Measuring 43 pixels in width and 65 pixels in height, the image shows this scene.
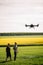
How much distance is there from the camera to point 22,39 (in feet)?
8.25

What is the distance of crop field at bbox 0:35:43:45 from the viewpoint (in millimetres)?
2486

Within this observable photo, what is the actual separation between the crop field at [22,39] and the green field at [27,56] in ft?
0.27

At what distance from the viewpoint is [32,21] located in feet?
8.29

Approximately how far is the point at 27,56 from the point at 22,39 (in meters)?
0.28

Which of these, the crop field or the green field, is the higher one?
the crop field

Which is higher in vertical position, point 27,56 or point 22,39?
point 22,39

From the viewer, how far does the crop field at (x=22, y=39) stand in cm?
249

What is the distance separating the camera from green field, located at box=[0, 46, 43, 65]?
245 centimetres

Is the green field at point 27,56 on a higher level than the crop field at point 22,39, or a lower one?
lower

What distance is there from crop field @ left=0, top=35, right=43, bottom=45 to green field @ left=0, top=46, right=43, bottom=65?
0.08 metres

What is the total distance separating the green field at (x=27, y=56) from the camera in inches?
96.5

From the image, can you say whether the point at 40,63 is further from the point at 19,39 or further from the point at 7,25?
the point at 7,25

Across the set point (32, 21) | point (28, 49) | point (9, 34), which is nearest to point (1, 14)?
point (9, 34)

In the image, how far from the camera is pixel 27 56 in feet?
8.16
